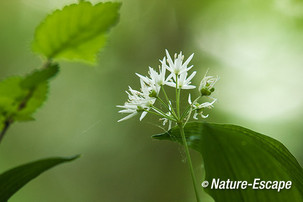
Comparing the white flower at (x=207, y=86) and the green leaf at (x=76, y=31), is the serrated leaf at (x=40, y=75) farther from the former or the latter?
the white flower at (x=207, y=86)

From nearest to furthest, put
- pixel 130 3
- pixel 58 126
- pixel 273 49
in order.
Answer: pixel 58 126
pixel 273 49
pixel 130 3

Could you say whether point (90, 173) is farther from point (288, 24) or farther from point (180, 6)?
point (288, 24)

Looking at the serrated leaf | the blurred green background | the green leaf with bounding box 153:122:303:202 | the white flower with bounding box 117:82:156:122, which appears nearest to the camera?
the serrated leaf

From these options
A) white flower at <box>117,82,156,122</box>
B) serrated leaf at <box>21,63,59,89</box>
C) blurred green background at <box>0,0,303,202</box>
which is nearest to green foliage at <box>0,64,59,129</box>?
serrated leaf at <box>21,63,59,89</box>

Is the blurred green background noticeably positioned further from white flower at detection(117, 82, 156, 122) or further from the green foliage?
the green foliage

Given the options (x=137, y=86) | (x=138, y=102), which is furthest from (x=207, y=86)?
(x=137, y=86)

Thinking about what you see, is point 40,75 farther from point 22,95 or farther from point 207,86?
point 207,86

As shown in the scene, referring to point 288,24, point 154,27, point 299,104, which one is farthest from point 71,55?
point 288,24
